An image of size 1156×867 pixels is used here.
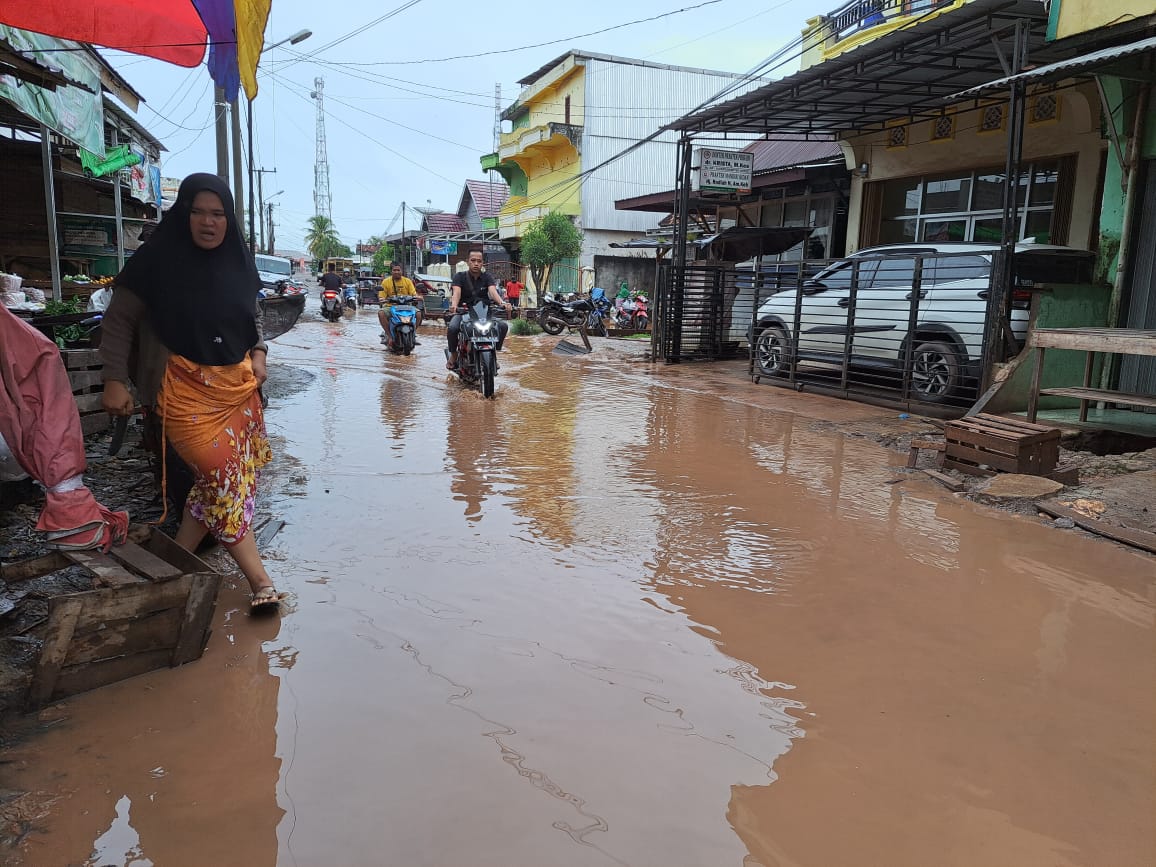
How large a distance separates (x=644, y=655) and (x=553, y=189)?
108 feet

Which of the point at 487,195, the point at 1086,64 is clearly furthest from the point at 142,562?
the point at 487,195

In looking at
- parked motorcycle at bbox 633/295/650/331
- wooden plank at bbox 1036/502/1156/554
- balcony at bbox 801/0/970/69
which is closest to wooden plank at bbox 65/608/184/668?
wooden plank at bbox 1036/502/1156/554

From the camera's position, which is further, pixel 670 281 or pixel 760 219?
pixel 760 219

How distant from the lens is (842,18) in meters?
14.4

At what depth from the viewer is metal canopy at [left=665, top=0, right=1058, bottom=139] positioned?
8.09 metres

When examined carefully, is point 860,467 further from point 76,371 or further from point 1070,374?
point 76,371

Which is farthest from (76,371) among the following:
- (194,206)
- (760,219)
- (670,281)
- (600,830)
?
(760,219)

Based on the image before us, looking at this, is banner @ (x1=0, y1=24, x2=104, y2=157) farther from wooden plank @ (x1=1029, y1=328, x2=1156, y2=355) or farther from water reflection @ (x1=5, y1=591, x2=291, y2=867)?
wooden plank @ (x1=1029, y1=328, x2=1156, y2=355)

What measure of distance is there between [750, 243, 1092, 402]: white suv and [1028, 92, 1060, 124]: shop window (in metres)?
2.61

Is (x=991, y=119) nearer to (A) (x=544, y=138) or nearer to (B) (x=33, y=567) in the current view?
(B) (x=33, y=567)

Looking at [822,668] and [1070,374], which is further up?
[1070,374]

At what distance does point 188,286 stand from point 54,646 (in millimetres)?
1470

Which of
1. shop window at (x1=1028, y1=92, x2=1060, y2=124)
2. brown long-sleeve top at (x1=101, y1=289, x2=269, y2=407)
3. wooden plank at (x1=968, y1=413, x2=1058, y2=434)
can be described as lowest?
wooden plank at (x1=968, y1=413, x2=1058, y2=434)

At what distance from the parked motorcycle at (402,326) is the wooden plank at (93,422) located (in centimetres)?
861
